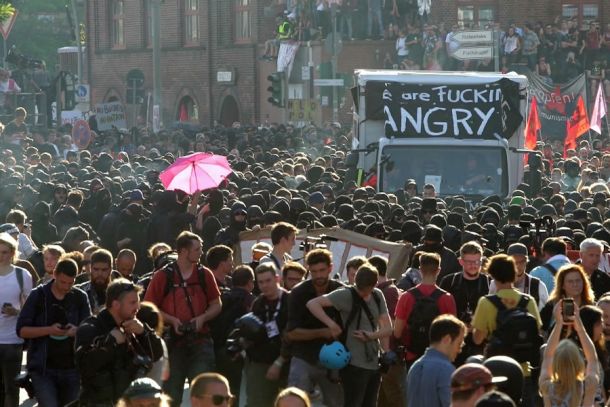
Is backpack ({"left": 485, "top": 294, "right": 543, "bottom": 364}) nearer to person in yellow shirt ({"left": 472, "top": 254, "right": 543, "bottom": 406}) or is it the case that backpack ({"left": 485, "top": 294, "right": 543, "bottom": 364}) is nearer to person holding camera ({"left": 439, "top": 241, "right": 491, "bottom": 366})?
person in yellow shirt ({"left": 472, "top": 254, "right": 543, "bottom": 406})

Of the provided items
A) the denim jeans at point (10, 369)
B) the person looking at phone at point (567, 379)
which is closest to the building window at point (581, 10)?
the denim jeans at point (10, 369)

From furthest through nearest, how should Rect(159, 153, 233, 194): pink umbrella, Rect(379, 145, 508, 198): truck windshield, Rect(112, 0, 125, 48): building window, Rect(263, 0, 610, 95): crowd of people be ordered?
1. Rect(112, 0, 125, 48): building window
2. Rect(263, 0, 610, 95): crowd of people
3. Rect(379, 145, 508, 198): truck windshield
4. Rect(159, 153, 233, 194): pink umbrella

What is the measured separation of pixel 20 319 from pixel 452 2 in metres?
43.9

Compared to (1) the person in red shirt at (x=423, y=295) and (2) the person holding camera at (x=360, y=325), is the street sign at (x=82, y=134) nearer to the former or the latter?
(1) the person in red shirt at (x=423, y=295)

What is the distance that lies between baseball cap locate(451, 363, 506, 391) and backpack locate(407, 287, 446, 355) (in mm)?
3876

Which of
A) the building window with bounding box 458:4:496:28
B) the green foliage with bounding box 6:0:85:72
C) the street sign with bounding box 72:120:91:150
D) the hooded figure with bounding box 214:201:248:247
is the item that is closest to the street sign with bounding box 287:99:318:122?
the building window with bounding box 458:4:496:28

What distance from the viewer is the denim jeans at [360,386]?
10.7 m

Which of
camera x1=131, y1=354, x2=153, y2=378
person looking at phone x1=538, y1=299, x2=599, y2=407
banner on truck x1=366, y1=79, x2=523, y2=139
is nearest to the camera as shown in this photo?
person looking at phone x1=538, y1=299, x2=599, y2=407

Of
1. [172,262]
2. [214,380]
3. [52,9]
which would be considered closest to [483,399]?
[214,380]

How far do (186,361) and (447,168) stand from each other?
34.4ft

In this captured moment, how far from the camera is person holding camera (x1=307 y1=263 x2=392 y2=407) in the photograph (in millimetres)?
10492

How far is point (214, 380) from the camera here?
24.0 feet

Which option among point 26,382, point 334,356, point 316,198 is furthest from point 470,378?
point 316,198

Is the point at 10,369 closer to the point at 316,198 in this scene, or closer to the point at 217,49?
the point at 316,198
